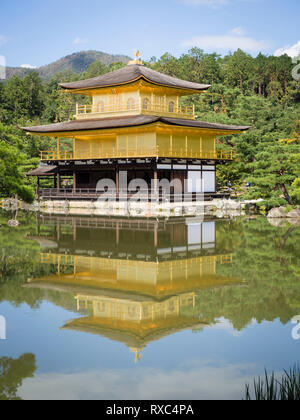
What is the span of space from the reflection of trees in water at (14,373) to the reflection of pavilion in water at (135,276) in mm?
1436

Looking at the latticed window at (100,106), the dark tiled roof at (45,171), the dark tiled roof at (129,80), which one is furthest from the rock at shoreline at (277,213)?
the dark tiled roof at (45,171)

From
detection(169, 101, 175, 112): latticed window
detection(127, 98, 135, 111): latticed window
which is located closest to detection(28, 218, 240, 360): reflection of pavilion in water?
detection(127, 98, 135, 111): latticed window

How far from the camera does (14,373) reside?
6.70m

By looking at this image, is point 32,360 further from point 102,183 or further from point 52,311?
point 102,183

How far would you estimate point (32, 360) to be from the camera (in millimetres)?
7121

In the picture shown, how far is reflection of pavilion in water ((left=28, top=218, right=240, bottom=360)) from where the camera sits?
8.70 metres

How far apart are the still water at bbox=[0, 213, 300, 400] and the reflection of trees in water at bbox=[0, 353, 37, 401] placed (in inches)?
0.5

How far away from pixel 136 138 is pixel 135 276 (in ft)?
88.9

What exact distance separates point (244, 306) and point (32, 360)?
Answer: 432cm

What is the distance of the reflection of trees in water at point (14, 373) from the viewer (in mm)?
6184

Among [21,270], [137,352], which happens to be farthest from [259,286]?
[21,270]

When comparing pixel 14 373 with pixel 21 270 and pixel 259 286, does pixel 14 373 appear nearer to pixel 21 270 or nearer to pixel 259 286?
pixel 259 286

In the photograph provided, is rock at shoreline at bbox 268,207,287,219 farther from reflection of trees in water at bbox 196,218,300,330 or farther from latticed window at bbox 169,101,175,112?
latticed window at bbox 169,101,175,112
